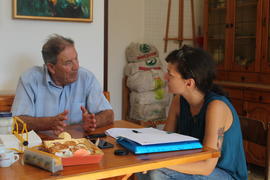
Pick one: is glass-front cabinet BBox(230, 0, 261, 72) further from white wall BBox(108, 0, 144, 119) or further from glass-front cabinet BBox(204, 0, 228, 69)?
white wall BBox(108, 0, 144, 119)

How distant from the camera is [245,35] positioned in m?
3.98

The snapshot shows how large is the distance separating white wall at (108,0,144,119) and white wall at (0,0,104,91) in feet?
6.65

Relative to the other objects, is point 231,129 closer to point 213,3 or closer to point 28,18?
point 28,18

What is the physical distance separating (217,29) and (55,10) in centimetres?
236

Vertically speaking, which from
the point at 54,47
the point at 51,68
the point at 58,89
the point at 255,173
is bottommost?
the point at 255,173

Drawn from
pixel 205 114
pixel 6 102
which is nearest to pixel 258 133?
pixel 205 114

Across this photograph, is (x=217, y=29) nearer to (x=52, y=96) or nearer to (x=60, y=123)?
(x=52, y=96)

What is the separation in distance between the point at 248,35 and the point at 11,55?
99.5 inches

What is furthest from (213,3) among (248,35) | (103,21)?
(103,21)

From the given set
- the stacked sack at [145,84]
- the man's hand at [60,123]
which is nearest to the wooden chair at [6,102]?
the man's hand at [60,123]

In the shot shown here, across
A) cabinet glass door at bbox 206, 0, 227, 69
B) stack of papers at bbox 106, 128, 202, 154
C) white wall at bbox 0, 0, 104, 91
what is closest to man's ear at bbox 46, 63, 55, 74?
white wall at bbox 0, 0, 104, 91

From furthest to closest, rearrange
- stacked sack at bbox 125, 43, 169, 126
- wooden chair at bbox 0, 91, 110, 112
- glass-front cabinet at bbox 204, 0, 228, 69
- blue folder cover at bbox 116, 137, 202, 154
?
stacked sack at bbox 125, 43, 169, 126, glass-front cabinet at bbox 204, 0, 228, 69, wooden chair at bbox 0, 91, 110, 112, blue folder cover at bbox 116, 137, 202, 154

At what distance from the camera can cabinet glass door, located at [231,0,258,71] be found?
3877 mm

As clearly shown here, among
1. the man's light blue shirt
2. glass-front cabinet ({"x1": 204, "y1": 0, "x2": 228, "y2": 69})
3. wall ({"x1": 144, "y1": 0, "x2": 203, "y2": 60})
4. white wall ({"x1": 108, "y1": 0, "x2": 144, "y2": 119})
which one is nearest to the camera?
the man's light blue shirt
